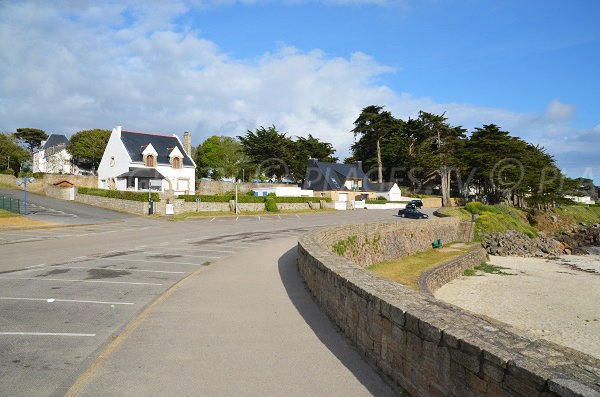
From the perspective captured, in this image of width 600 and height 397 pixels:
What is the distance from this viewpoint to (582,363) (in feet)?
12.9

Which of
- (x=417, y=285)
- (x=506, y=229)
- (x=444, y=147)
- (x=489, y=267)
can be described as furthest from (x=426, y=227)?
(x=444, y=147)

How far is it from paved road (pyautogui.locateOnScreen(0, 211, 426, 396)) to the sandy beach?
33.4 ft

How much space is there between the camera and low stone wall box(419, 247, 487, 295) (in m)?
21.0

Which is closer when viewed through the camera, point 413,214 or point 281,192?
point 413,214

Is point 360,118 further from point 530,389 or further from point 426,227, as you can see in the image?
point 530,389

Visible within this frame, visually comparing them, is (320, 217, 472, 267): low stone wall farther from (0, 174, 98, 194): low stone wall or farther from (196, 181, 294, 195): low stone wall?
(0, 174, 98, 194): low stone wall

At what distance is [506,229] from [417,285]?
30.3 m

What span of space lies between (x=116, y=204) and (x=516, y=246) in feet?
128

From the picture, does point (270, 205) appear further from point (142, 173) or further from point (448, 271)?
point (448, 271)

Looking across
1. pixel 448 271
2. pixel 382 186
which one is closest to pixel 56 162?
pixel 382 186

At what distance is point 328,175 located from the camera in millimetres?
74625

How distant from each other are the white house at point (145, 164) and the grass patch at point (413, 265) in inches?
1363

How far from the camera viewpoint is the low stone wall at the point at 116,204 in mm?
43956

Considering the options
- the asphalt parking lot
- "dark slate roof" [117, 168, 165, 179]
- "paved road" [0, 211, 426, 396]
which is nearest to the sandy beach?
the asphalt parking lot
